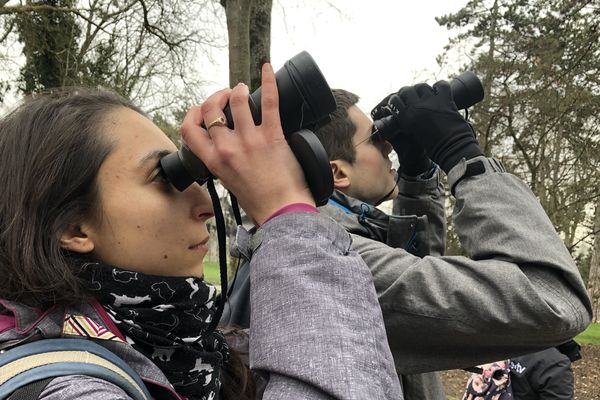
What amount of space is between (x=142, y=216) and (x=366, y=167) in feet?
3.12

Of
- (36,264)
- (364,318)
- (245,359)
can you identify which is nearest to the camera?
(364,318)

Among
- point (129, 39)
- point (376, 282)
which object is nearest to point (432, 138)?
point (376, 282)

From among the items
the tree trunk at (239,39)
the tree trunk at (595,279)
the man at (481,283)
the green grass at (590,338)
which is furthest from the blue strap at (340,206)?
the tree trunk at (595,279)

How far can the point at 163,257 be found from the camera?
3.38 ft

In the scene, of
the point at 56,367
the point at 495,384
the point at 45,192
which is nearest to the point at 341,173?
the point at 45,192

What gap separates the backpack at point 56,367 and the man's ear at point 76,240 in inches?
8.9

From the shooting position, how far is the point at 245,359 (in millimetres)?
1354

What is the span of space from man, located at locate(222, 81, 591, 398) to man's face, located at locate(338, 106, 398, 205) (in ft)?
1.05

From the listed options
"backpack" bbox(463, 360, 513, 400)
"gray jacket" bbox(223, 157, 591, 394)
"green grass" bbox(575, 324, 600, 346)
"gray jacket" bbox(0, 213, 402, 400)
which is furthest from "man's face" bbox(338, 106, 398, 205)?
"green grass" bbox(575, 324, 600, 346)

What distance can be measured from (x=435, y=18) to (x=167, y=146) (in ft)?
51.7

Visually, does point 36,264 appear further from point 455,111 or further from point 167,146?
point 455,111

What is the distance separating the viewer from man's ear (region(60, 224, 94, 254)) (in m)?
1.00

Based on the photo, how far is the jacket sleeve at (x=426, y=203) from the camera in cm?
196

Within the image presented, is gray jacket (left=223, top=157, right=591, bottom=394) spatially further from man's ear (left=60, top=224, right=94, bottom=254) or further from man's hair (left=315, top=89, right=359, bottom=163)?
man's ear (left=60, top=224, right=94, bottom=254)
